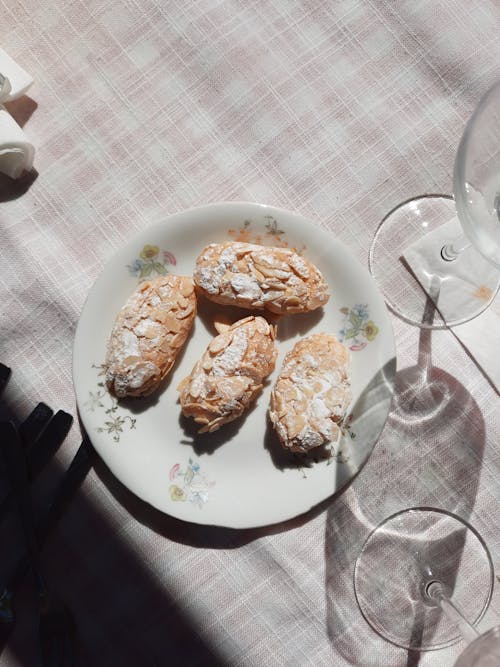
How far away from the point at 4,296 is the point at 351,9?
0.63 m

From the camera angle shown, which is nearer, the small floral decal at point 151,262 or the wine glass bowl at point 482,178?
the wine glass bowl at point 482,178

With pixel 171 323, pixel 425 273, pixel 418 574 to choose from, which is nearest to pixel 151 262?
pixel 171 323

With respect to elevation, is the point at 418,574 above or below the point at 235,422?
below

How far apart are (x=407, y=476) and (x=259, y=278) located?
1.12 ft

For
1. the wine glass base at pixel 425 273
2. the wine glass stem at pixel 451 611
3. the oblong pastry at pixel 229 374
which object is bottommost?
the wine glass stem at pixel 451 611

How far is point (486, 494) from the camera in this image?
0.90m

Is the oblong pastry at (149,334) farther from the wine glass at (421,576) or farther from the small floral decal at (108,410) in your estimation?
the wine glass at (421,576)

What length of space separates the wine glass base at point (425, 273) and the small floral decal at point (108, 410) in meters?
0.39

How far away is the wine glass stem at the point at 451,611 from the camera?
0.86 meters

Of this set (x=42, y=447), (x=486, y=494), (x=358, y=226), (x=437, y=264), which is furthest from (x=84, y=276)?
(x=486, y=494)

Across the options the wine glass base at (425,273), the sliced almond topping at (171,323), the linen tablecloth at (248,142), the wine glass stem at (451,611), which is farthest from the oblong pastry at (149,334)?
the wine glass stem at (451,611)

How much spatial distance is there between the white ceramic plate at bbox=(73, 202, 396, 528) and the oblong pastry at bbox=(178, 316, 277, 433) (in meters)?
0.05

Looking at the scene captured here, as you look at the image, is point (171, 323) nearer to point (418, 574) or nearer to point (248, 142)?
point (248, 142)

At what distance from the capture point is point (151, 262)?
0.88 metres
